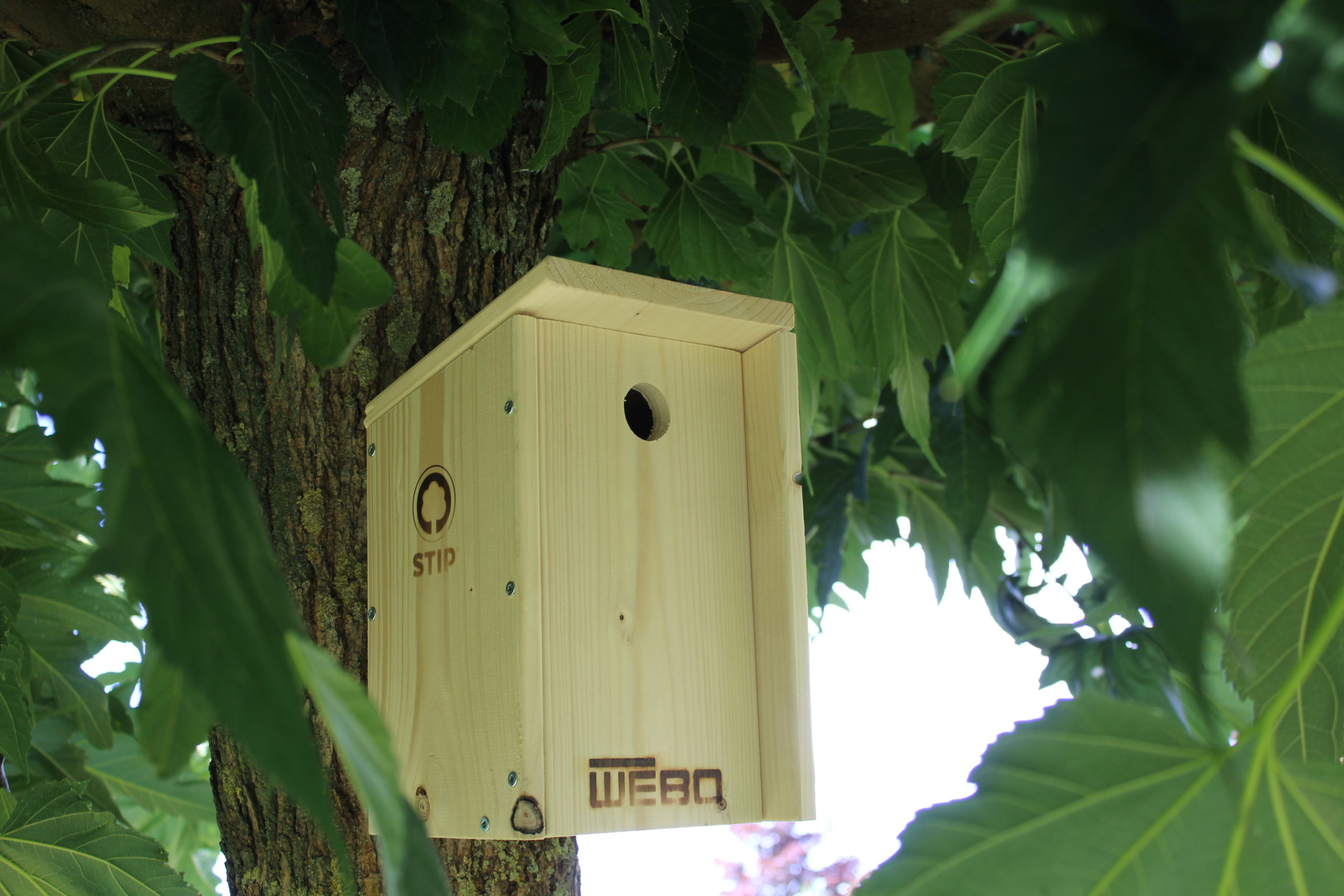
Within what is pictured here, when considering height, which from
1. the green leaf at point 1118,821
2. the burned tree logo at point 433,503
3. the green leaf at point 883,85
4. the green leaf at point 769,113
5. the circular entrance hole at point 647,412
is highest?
the green leaf at point 883,85

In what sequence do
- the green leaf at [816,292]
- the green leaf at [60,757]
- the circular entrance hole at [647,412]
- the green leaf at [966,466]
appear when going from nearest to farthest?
the circular entrance hole at [647,412], the green leaf at [816,292], the green leaf at [966,466], the green leaf at [60,757]

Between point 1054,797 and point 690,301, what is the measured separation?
51 centimetres

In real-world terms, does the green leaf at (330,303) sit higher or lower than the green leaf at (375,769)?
higher

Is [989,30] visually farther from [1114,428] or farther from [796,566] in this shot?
[1114,428]

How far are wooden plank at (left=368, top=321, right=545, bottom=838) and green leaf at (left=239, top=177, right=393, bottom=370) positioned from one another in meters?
0.20

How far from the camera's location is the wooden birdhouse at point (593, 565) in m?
0.76

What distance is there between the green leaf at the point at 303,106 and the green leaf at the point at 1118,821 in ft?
1.34

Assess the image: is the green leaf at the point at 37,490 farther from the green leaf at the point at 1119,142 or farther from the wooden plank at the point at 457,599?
the green leaf at the point at 1119,142

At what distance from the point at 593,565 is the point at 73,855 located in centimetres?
47

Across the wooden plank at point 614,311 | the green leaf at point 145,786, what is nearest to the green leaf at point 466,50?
the wooden plank at point 614,311

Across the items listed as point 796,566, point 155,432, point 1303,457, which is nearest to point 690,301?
point 796,566

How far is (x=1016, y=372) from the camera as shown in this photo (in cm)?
23

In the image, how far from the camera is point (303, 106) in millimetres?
628

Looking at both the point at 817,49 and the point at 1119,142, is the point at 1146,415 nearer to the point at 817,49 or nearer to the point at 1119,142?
the point at 1119,142
